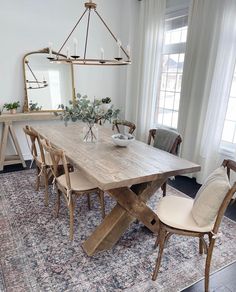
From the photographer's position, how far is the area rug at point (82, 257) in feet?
5.44

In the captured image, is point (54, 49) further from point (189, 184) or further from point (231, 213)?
point (231, 213)

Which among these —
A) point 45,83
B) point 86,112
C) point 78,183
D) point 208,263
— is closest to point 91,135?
point 86,112

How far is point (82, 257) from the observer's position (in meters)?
1.89

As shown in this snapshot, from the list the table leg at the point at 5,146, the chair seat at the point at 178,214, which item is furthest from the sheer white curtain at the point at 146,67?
the chair seat at the point at 178,214

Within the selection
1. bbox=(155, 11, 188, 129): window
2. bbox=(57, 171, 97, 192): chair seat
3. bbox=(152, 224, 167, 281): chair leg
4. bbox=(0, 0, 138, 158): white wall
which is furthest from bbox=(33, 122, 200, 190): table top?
bbox=(0, 0, 138, 158): white wall

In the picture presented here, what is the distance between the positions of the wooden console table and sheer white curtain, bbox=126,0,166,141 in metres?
1.55

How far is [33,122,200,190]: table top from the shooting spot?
1652 millimetres

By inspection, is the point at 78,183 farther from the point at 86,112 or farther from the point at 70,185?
the point at 86,112

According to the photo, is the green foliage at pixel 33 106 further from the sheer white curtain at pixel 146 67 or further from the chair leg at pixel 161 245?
the chair leg at pixel 161 245

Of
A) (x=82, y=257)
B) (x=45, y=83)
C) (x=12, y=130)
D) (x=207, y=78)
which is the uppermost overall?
(x=207, y=78)

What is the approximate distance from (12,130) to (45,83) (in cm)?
97

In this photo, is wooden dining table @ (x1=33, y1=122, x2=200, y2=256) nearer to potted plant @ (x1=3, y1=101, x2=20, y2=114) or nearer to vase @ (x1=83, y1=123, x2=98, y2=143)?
vase @ (x1=83, y1=123, x2=98, y2=143)

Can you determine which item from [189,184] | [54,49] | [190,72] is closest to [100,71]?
[54,49]

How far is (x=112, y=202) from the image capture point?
9.07 feet
